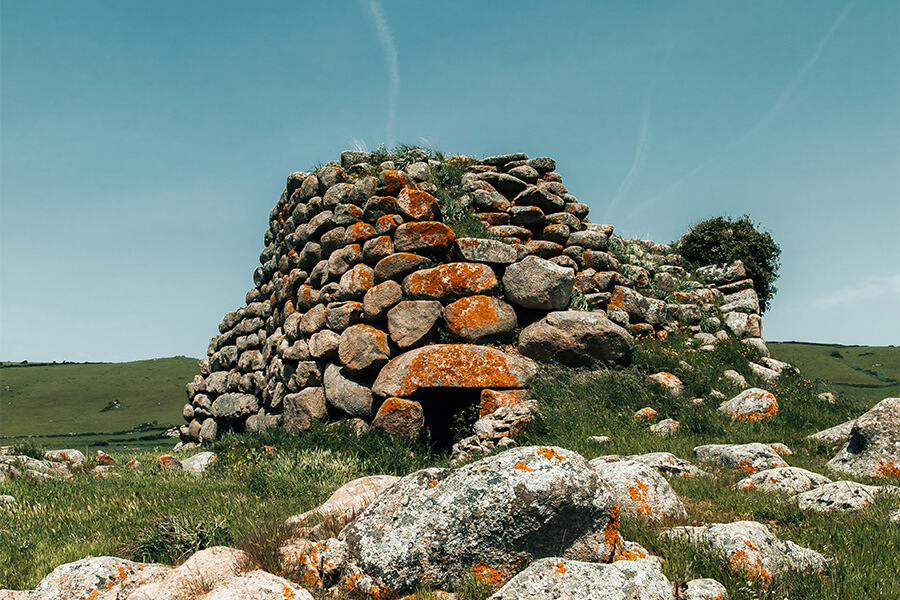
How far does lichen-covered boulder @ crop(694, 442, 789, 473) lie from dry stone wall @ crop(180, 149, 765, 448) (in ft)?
9.15

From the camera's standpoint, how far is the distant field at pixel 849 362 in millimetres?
30703

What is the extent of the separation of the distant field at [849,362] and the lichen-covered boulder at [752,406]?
21.2m

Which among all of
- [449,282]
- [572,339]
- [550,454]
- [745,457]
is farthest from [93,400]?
[550,454]

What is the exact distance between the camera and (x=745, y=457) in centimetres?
707

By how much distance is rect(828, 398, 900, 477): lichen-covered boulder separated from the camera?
686cm

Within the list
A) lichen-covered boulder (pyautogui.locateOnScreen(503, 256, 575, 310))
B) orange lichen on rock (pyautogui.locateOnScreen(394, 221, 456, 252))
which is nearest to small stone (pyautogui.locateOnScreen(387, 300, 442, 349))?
orange lichen on rock (pyautogui.locateOnScreen(394, 221, 456, 252))

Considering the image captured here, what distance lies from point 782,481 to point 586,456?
2262 millimetres

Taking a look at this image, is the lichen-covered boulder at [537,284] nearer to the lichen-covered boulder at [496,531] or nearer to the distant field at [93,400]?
the lichen-covered boulder at [496,531]

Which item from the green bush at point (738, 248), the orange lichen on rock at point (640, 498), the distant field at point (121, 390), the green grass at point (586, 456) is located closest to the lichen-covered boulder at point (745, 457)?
the green grass at point (586, 456)

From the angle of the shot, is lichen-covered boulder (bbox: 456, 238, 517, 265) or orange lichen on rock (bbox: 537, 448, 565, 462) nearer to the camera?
orange lichen on rock (bbox: 537, 448, 565, 462)

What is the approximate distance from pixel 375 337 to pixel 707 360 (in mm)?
7035

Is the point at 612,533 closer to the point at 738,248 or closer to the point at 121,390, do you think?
the point at 738,248

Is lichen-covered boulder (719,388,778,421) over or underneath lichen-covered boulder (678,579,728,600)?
over

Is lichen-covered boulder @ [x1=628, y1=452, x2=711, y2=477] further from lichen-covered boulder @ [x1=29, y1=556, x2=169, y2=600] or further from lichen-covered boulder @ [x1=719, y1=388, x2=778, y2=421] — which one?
lichen-covered boulder @ [x1=29, y1=556, x2=169, y2=600]
